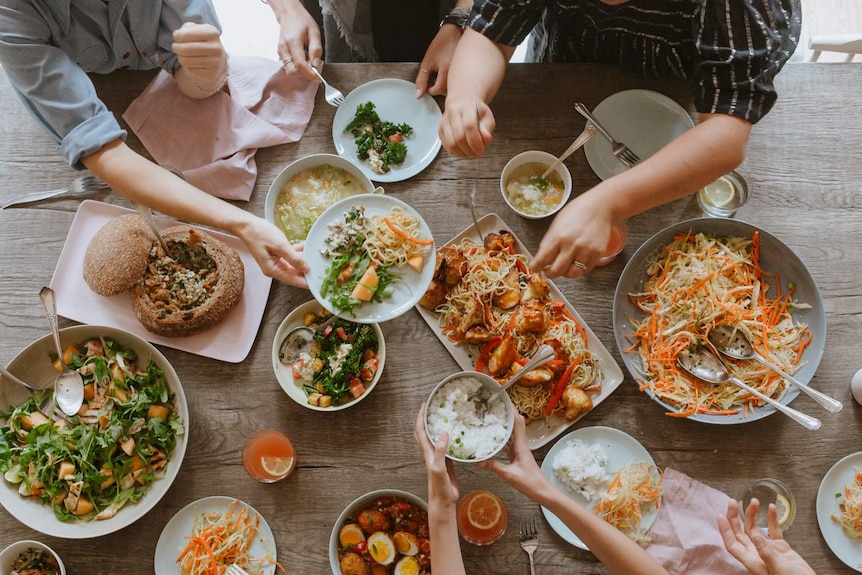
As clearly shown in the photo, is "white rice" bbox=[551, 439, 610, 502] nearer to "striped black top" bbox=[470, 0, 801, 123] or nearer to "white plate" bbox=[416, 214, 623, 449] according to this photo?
"white plate" bbox=[416, 214, 623, 449]

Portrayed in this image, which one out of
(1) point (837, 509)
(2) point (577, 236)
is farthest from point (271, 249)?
(1) point (837, 509)

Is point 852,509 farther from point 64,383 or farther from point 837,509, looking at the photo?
point 64,383

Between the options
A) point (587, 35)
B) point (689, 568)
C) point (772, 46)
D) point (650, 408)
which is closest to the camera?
point (772, 46)

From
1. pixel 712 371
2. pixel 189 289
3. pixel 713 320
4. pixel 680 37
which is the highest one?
pixel 680 37

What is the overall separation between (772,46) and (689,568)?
5.37 ft


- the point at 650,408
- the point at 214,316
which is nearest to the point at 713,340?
the point at 650,408

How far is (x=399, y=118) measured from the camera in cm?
230

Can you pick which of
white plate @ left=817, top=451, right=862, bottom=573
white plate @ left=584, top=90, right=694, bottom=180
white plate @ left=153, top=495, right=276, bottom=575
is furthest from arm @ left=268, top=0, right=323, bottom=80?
white plate @ left=817, top=451, right=862, bottom=573

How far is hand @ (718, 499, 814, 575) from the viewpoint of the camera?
1.79 m

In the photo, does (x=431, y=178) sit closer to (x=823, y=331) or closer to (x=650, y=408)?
(x=650, y=408)

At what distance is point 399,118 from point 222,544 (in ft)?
5.27

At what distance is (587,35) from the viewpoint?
226 centimetres

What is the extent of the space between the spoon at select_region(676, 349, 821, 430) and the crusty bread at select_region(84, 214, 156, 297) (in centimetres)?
185

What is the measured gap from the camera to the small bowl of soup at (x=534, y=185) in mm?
2186
